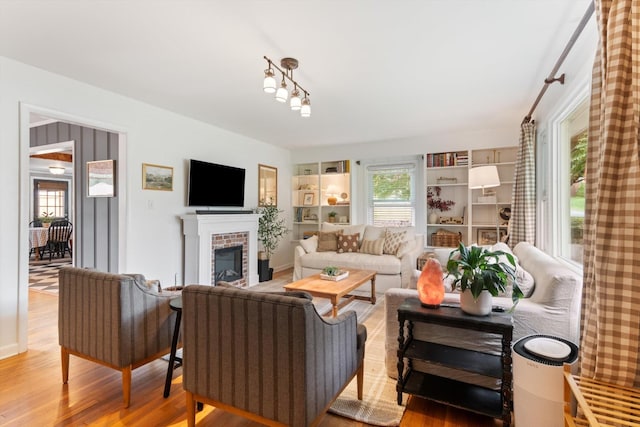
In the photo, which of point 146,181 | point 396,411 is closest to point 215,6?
point 146,181

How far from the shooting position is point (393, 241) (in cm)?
479

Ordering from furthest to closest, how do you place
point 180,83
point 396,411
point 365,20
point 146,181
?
point 146,181
point 180,83
point 365,20
point 396,411

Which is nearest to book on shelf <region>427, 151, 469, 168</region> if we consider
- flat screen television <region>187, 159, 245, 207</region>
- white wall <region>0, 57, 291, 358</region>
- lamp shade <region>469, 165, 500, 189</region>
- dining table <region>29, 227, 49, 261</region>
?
lamp shade <region>469, 165, 500, 189</region>

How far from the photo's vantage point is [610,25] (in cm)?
124

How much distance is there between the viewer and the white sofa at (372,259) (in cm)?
433

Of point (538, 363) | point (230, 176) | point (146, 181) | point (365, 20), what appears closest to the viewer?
point (538, 363)

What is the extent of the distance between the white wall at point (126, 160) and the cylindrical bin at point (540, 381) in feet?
11.9

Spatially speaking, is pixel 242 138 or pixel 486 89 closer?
pixel 486 89

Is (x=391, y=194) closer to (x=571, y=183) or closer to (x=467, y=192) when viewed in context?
(x=467, y=192)

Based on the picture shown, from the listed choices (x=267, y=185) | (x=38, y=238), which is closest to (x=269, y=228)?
(x=267, y=185)

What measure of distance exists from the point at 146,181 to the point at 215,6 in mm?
2422

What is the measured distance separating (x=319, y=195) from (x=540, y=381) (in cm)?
507

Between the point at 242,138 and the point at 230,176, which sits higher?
the point at 242,138

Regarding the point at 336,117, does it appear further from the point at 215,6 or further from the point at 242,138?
the point at 215,6
